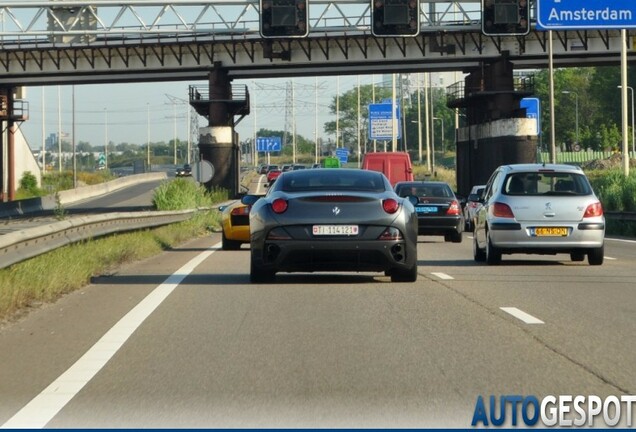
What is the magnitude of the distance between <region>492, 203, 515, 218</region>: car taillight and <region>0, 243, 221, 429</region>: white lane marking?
287 inches

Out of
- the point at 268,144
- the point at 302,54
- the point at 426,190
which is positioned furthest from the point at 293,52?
the point at 268,144

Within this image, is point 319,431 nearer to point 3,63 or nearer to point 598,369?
point 598,369

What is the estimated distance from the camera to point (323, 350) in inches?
416

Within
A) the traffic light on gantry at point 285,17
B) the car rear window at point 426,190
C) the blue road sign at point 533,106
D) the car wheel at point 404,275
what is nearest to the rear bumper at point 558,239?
the car wheel at point 404,275

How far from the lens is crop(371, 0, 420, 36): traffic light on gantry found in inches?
1775

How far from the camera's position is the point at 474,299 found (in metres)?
14.9

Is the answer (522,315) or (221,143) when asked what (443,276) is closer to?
(522,315)

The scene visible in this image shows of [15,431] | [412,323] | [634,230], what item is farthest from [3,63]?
[15,431]

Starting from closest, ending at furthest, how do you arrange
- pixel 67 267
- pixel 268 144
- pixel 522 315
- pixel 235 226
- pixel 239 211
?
pixel 522 315 → pixel 67 267 → pixel 239 211 → pixel 235 226 → pixel 268 144

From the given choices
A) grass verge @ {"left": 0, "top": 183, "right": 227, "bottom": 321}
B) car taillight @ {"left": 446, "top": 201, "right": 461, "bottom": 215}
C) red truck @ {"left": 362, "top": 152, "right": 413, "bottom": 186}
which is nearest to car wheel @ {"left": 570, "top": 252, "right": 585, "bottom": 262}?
grass verge @ {"left": 0, "top": 183, "right": 227, "bottom": 321}

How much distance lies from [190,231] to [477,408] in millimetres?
29265

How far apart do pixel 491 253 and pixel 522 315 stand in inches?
334

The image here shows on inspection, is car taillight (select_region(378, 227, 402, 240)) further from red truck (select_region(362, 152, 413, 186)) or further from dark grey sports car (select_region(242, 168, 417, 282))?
red truck (select_region(362, 152, 413, 186))

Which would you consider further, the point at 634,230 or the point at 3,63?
the point at 3,63
